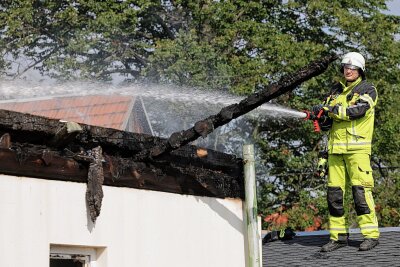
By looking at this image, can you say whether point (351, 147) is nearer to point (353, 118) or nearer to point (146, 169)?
point (353, 118)

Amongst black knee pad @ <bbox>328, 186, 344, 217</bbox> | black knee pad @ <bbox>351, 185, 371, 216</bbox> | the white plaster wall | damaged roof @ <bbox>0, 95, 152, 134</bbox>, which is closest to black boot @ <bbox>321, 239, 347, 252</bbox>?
black knee pad @ <bbox>328, 186, 344, 217</bbox>

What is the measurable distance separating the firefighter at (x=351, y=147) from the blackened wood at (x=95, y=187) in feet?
8.76

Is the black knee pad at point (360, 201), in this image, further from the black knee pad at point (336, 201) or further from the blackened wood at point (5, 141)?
the blackened wood at point (5, 141)

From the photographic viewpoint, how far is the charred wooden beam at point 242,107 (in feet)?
26.7

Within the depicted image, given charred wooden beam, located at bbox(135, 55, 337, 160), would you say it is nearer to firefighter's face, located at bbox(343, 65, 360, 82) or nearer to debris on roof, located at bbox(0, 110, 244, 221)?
debris on roof, located at bbox(0, 110, 244, 221)

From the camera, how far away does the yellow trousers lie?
10.3m

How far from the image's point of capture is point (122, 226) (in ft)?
27.5

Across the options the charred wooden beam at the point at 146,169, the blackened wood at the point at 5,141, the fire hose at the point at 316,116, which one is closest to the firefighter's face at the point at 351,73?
the fire hose at the point at 316,116

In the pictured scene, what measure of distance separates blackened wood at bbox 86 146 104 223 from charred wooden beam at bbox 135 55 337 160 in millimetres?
614

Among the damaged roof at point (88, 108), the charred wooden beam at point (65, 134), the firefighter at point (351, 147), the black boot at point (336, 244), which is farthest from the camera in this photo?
the damaged roof at point (88, 108)

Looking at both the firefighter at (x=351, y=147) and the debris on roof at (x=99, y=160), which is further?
the firefighter at (x=351, y=147)

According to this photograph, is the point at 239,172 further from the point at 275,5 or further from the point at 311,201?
the point at 275,5

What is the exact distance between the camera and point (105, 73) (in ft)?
86.8

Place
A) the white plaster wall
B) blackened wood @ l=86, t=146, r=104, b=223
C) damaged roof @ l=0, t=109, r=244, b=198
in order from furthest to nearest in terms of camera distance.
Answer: blackened wood @ l=86, t=146, r=104, b=223
damaged roof @ l=0, t=109, r=244, b=198
the white plaster wall
